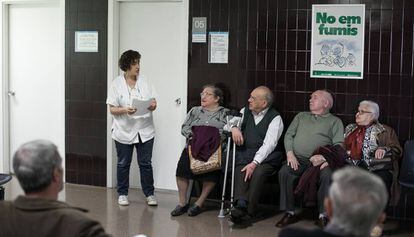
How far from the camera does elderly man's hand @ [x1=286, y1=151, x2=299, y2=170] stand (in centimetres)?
534

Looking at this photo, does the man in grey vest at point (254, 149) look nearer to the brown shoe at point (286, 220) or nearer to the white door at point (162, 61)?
the brown shoe at point (286, 220)

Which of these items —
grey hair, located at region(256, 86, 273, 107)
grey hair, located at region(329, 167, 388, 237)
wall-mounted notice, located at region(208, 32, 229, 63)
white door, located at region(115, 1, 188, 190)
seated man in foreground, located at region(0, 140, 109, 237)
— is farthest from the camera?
white door, located at region(115, 1, 188, 190)

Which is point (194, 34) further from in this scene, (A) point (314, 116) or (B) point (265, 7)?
(A) point (314, 116)

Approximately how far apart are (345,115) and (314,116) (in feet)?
1.05

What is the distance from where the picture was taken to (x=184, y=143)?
623 centimetres

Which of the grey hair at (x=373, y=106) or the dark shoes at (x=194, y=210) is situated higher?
the grey hair at (x=373, y=106)

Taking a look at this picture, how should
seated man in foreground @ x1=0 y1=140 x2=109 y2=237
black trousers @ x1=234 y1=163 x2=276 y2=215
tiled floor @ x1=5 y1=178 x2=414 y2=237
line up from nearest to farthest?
seated man in foreground @ x1=0 y1=140 x2=109 y2=237, tiled floor @ x1=5 y1=178 x2=414 y2=237, black trousers @ x1=234 y1=163 x2=276 y2=215

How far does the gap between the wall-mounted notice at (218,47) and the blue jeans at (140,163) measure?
3.26 ft

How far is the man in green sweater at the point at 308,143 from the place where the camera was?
5.24 meters

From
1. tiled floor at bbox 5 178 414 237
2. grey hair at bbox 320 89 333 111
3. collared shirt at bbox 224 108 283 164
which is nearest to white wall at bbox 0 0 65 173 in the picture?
tiled floor at bbox 5 178 414 237

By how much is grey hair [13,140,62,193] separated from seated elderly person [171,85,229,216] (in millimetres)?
3158

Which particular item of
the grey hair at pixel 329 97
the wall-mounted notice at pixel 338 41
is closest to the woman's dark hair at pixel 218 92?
the wall-mounted notice at pixel 338 41

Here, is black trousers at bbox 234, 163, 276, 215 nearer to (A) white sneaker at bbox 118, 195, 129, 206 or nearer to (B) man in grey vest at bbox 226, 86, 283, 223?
(B) man in grey vest at bbox 226, 86, 283, 223

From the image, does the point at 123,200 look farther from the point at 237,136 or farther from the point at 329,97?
the point at 329,97
